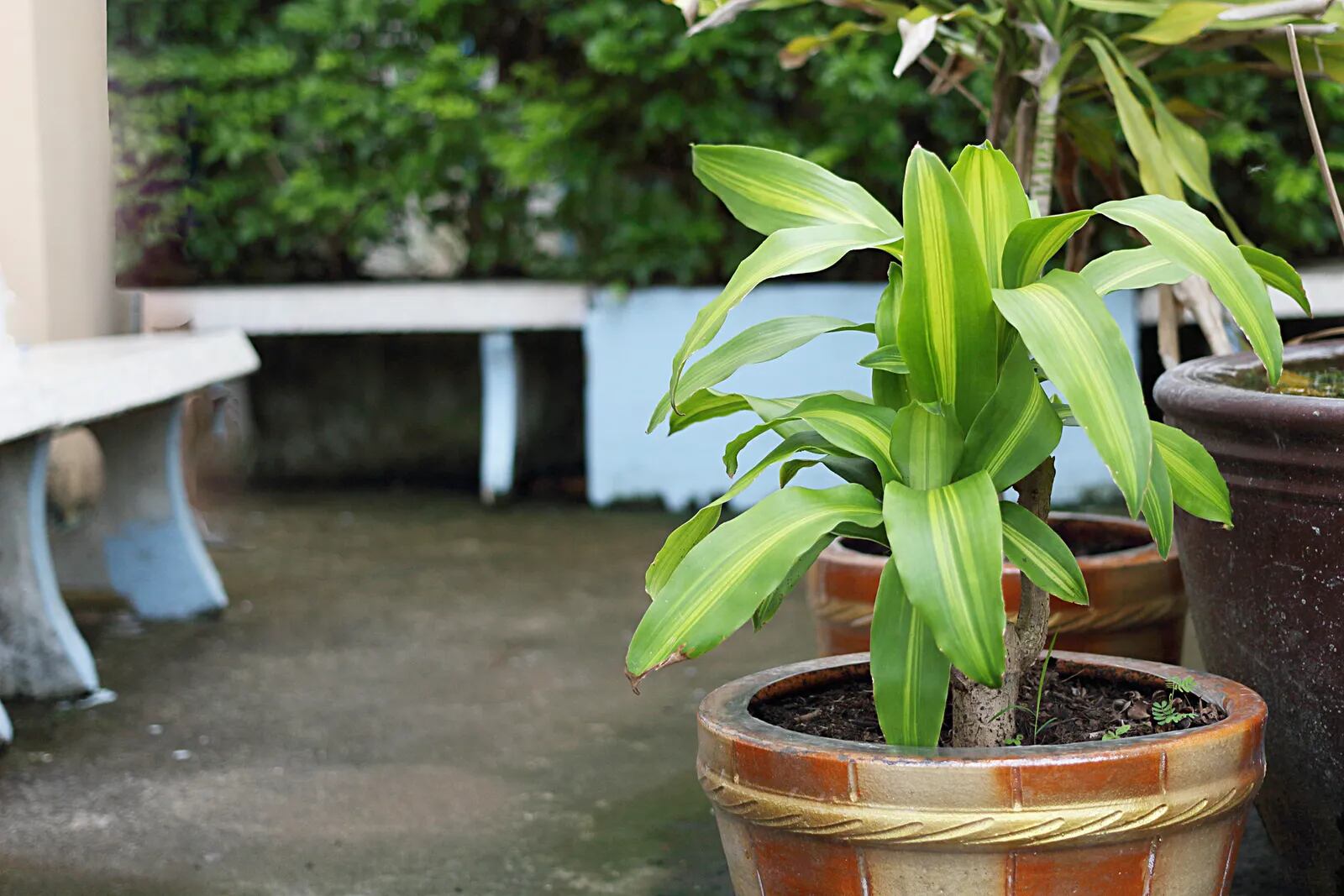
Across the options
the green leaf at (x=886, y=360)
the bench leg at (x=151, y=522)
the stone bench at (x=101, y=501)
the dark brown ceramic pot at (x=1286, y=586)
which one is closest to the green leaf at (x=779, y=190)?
the green leaf at (x=886, y=360)

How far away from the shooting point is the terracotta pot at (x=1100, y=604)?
179cm

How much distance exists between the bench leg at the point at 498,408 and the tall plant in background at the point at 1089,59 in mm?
2181

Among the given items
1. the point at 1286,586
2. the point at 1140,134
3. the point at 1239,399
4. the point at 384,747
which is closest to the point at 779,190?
the point at 1239,399

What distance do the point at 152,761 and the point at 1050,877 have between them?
1.56 metres

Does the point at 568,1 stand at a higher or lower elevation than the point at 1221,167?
higher

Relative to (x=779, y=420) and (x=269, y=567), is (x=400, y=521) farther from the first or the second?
(x=779, y=420)

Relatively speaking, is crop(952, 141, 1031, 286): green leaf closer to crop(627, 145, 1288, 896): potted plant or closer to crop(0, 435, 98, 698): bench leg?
crop(627, 145, 1288, 896): potted plant

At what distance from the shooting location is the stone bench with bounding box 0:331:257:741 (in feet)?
7.86

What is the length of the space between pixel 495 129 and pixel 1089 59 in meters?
2.49

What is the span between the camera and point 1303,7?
155 cm

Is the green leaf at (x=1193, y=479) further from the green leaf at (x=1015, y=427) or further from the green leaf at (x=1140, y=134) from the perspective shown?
the green leaf at (x=1140, y=134)

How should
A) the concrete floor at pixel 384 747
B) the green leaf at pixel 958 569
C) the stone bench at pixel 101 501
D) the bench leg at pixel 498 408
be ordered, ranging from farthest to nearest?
the bench leg at pixel 498 408 → the stone bench at pixel 101 501 → the concrete floor at pixel 384 747 → the green leaf at pixel 958 569

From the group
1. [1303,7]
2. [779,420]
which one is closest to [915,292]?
[779,420]

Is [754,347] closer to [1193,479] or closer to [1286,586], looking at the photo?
[1193,479]
